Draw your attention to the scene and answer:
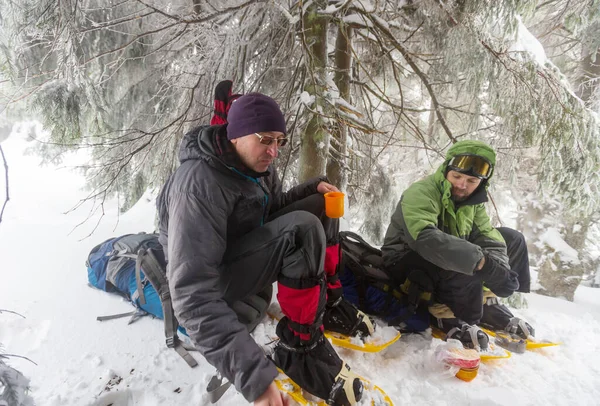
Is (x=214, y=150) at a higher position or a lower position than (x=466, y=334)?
higher

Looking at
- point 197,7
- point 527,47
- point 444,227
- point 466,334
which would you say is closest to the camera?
point 466,334

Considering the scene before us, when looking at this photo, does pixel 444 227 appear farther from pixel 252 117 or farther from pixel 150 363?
pixel 150 363

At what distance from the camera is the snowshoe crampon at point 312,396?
1611 mm

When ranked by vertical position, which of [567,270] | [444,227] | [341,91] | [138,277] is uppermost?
[341,91]

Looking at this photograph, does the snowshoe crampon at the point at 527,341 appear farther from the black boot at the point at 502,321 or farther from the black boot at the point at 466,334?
the black boot at the point at 466,334

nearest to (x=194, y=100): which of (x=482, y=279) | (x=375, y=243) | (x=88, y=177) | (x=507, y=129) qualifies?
(x=88, y=177)

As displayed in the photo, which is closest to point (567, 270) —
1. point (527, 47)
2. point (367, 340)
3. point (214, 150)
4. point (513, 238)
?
point (513, 238)

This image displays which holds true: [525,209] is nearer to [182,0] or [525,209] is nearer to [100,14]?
[182,0]

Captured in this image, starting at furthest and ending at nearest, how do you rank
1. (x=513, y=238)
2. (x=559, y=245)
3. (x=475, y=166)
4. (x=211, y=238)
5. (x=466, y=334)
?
(x=559, y=245), (x=513, y=238), (x=475, y=166), (x=466, y=334), (x=211, y=238)

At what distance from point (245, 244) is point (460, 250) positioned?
1507 millimetres

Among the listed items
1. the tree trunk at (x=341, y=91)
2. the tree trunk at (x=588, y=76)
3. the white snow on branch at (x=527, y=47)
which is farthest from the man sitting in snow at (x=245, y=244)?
the tree trunk at (x=588, y=76)

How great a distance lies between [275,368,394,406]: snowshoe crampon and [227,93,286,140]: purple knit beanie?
1463mm

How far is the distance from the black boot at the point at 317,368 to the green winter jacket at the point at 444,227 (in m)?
1.05

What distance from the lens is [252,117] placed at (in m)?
1.63
